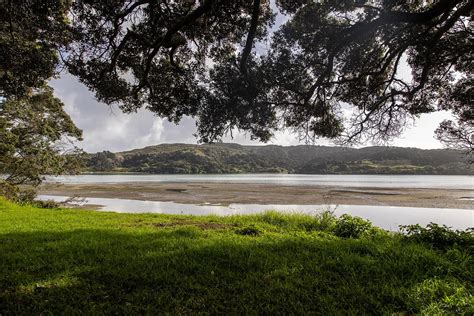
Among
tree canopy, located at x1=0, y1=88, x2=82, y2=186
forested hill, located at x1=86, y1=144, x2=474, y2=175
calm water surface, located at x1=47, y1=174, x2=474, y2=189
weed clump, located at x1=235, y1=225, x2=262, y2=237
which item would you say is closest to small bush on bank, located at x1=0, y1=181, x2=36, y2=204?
tree canopy, located at x1=0, y1=88, x2=82, y2=186

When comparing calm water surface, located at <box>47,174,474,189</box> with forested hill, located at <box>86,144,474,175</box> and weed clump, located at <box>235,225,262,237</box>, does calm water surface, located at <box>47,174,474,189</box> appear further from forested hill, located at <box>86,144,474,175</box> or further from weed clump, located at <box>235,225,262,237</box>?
weed clump, located at <box>235,225,262,237</box>

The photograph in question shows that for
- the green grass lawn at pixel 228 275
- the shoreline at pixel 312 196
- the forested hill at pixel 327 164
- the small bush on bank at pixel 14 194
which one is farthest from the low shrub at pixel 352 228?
the forested hill at pixel 327 164

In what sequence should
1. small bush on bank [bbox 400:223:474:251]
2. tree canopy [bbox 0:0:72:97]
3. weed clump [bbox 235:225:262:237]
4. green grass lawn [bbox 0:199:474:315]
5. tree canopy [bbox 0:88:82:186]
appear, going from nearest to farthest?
green grass lawn [bbox 0:199:474:315] < tree canopy [bbox 0:0:72:97] < small bush on bank [bbox 400:223:474:251] < weed clump [bbox 235:225:262:237] < tree canopy [bbox 0:88:82:186]

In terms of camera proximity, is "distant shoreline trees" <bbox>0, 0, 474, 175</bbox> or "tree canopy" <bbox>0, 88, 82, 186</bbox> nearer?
"distant shoreline trees" <bbox>0, 0, 474, 175</bbox>

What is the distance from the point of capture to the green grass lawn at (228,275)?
4.42 metres

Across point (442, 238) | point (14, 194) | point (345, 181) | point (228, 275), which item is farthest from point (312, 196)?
point (345, 181)

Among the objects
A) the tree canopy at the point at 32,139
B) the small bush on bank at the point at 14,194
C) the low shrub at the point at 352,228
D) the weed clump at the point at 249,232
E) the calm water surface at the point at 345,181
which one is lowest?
the calm water surface at the point at 345,181

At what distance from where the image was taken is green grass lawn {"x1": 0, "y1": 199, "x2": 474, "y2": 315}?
442 centimetres

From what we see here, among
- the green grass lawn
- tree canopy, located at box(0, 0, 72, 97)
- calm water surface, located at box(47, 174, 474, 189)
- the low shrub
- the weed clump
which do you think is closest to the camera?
the green grass lawn

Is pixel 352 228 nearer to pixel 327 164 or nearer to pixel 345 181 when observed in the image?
pixel 345 181

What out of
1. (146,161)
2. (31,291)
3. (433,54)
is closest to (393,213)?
(433,54)

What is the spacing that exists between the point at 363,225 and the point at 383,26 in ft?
21.5

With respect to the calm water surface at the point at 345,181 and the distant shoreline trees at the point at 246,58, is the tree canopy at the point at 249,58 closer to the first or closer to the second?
the distant shoreline trees at the point at 246,58

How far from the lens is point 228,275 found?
5.48 metres
